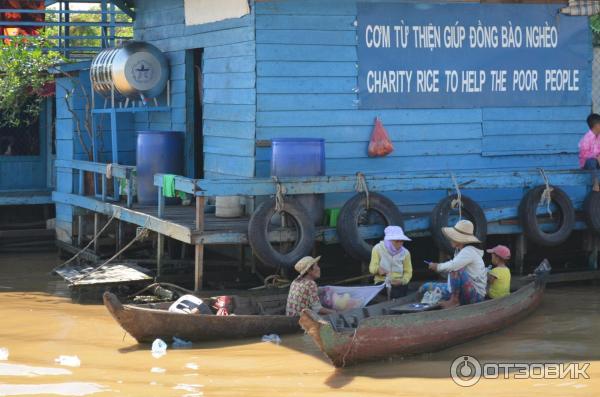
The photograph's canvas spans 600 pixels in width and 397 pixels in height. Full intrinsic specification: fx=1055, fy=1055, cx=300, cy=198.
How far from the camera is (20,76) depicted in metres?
16.4

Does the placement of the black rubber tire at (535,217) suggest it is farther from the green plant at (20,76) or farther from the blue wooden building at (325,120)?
the green plant at (20,76)

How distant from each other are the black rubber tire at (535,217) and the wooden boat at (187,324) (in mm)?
3797

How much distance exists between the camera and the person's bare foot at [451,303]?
10477 millimetres

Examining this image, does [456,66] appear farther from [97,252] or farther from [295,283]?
[97,252]

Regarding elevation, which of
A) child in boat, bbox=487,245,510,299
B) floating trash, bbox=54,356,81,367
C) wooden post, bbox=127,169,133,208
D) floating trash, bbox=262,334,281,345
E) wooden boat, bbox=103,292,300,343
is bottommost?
floating trash, bbox=54,356,81,367

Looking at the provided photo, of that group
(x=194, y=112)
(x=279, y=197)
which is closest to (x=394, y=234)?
(x=279, y=197)

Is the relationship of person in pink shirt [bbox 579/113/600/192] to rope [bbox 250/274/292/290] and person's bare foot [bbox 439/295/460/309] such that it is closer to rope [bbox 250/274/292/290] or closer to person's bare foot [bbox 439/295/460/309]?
person's bare foot [bbox 439/295/460/309]

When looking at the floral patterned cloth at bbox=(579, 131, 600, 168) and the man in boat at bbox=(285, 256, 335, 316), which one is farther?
the floral patterned cloth at bbox=(579, 131, 600, 168)

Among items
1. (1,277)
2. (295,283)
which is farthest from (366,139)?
(1,277)

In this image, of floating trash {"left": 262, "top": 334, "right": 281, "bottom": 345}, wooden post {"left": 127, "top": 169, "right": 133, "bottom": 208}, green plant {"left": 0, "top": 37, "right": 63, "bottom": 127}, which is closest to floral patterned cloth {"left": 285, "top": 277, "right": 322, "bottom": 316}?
floating trash {"left": 262, "top": 334, "right": 281, "bottom": 345}

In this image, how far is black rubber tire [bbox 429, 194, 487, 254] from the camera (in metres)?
12.4

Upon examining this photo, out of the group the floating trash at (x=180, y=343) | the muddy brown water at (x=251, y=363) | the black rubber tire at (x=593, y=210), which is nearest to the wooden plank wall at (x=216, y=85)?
the muddy brown water at (x=251, y=363)

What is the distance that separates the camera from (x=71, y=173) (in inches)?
620

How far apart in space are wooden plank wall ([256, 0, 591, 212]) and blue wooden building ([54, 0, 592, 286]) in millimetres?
13
